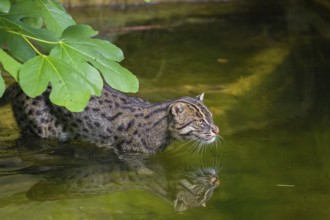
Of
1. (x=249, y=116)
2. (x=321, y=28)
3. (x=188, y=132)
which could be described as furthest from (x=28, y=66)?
(x=321, y=28)

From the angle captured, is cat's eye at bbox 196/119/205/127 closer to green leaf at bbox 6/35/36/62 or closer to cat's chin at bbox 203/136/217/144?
cat's chin at bbox 203/136/217/144

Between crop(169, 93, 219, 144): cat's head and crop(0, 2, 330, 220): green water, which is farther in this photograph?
crop(169, 93, 219, 144): cat's head

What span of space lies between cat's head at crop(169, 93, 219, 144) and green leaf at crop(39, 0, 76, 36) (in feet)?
9.92

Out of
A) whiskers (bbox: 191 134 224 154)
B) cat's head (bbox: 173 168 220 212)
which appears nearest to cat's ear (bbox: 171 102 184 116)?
whiskers (bbox: 191 134 224 154)

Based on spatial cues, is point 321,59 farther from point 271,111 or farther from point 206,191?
point 206,191

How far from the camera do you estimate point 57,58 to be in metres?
4.60

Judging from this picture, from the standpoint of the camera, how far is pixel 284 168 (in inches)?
304

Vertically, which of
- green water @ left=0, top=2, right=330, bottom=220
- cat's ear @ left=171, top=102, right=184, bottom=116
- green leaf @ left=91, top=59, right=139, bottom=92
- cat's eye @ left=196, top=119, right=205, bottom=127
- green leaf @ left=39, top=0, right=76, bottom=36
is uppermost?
green leaf @ left=39, top=0, right=76, bottom=36

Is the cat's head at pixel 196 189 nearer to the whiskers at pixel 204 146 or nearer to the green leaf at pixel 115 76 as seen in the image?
the whiskers at pixel 204 146

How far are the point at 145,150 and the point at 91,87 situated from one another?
12.2 ft

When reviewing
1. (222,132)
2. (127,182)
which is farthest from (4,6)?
(222,132)

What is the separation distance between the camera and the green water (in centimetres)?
677

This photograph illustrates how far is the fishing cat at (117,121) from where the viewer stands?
8148mm

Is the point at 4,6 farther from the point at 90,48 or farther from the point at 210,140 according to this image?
the point at 210,140
